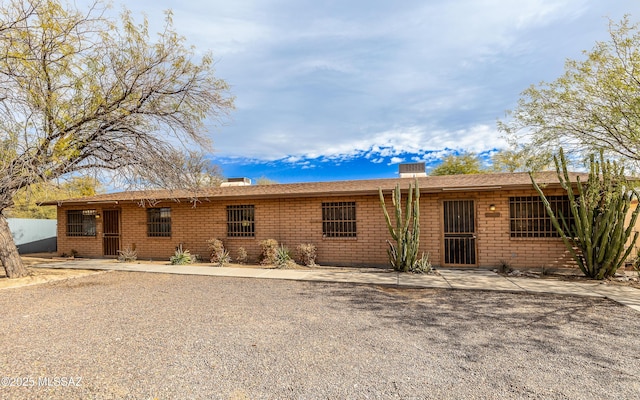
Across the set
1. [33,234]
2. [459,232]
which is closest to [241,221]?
[459,232]

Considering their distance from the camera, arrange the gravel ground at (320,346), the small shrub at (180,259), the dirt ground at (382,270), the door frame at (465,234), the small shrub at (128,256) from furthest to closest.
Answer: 1. the small shrub at (128,256)
2. the small shrub at (180,259)
3. the door frame at (465,234)
4. the dirt ground at (382,270)
5. the gravel ground at (320,346)

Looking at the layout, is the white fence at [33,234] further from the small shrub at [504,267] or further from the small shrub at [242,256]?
the small shrub at [504,267]

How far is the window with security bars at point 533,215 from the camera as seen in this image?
962 centimetres

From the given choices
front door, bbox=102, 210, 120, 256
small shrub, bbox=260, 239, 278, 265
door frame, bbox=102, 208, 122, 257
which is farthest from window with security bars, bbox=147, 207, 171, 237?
small shrub, bbox=260, 239, 278, 265

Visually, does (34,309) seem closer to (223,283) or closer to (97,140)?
(223,283)

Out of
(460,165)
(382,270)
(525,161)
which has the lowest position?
(382,270)

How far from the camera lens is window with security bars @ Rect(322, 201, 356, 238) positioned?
11.4 metres

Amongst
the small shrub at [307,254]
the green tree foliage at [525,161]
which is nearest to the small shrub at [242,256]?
the small shrub at [307,254]

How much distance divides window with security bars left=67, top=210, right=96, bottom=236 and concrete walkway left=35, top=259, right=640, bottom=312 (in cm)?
395

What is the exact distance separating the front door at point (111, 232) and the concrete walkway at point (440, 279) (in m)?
2.89

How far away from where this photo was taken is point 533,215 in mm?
9852

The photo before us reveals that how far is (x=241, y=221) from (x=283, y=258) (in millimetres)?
2666

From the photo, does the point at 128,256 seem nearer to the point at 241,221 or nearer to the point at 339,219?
the point at 241,221

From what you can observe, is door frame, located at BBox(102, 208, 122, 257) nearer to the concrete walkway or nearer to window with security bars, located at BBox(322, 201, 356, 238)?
the concrete walkway
